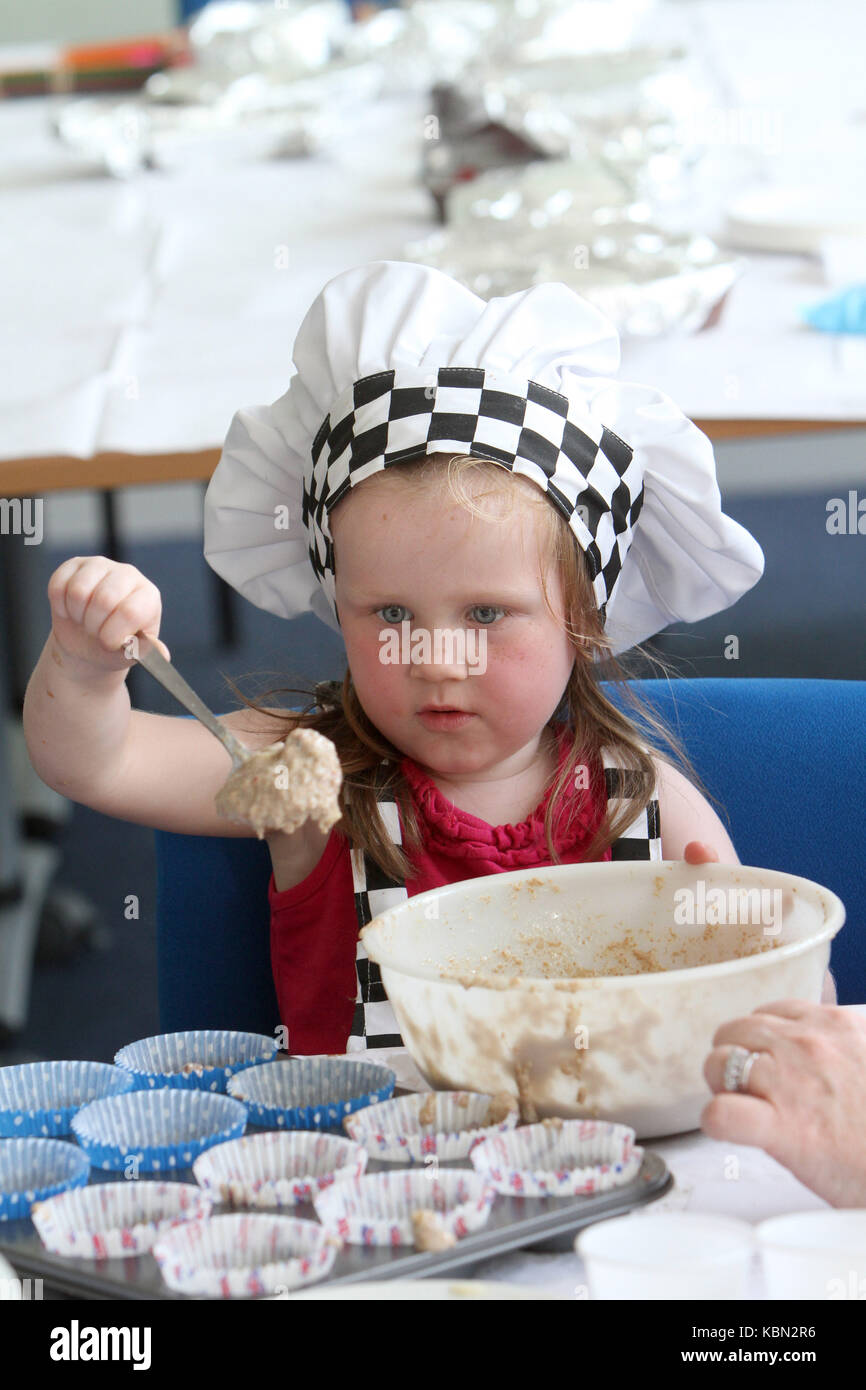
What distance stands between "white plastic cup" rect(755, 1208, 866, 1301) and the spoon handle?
Result: 371 mm

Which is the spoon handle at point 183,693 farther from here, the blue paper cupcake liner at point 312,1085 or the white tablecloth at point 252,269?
the white tablecloth at point 252,269

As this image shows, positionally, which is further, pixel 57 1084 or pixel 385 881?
pixel 385 881

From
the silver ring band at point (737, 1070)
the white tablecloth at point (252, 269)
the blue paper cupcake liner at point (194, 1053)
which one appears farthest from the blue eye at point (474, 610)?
the white tablecloth at point (252, 269)

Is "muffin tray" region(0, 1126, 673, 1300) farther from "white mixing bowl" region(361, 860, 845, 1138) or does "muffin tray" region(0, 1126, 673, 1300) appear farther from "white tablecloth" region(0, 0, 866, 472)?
"white tablecloth" region(0, 0, 866, 472)

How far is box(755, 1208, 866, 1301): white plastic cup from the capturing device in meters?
0.55

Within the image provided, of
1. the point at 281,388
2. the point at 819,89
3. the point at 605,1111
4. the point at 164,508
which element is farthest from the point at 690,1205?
the point at 164,508

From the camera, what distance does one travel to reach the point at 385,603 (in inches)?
38.9

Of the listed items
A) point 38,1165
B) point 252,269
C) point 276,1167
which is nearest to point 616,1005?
point 276,1167

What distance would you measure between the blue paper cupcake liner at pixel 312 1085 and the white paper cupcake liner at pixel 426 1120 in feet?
0.08

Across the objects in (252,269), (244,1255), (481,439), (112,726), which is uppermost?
(252,269)

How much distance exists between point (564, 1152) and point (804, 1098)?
0.11 meters

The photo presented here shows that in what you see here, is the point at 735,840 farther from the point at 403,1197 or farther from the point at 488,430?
the point at 403,1197

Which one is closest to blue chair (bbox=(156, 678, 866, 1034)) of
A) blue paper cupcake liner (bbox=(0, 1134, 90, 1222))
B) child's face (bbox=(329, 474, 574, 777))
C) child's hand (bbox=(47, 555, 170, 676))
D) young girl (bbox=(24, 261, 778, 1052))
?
young girl (bbox=(24, 261, 778, 1052))

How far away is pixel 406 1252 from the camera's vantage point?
2.00 ft
